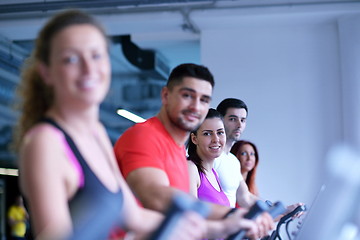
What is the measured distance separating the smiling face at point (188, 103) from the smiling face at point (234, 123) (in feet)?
5.29

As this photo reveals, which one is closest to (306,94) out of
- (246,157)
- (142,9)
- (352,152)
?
(352,152)

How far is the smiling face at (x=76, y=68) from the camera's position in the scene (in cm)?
117

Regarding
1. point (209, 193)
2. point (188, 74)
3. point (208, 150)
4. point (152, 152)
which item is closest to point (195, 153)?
point (208, 150)

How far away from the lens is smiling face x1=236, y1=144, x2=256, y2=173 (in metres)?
4.15

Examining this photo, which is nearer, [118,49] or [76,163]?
Answer: [76,163]

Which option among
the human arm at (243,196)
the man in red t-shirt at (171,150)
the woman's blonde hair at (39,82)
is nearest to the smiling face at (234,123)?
the human arm at (243,196)

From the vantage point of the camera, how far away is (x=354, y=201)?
396 centimetres

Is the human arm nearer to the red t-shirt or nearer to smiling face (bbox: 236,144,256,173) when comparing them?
smiling face (bbox: 236,144,256,173)

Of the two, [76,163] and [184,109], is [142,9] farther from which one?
[76,163]

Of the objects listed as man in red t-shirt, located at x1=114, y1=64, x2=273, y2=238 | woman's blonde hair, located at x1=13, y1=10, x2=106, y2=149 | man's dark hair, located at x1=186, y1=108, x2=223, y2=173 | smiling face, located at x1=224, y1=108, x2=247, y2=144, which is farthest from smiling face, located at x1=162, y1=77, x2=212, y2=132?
smiling face, located at x1=224, y1=108, x2=247, y2=144

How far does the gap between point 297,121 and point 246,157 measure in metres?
2.33

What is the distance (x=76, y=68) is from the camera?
1178 millimetres

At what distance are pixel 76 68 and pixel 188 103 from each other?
0.73 m

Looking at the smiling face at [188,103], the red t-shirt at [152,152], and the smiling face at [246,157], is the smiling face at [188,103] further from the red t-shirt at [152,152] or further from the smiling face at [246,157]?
the smiling face at [246,157]
